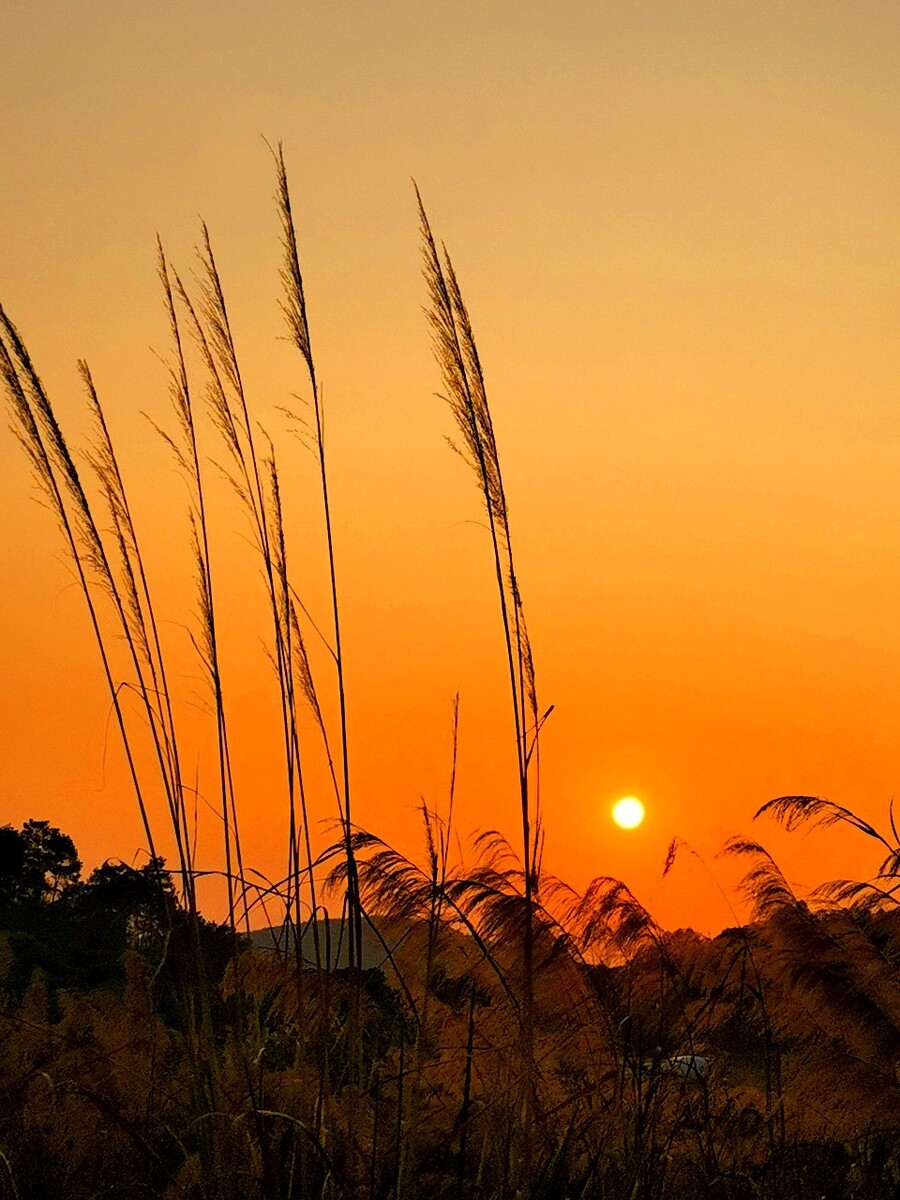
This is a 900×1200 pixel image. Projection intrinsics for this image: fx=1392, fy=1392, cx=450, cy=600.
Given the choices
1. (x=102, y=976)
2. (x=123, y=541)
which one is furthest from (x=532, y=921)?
(x=102, y=976)

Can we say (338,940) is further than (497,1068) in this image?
No

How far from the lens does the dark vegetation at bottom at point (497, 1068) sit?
304 centimetres

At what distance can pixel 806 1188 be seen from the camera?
11.4 feet

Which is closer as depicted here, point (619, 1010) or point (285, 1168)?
point (285, 1168)

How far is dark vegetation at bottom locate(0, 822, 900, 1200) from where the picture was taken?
9.98 feet

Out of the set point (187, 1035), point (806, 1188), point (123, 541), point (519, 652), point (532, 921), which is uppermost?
point (123, 541)

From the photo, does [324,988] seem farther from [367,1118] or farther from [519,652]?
[519,652]

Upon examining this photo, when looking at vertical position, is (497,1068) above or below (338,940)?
below

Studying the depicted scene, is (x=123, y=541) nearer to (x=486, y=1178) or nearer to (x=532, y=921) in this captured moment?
(x=532, y=921)

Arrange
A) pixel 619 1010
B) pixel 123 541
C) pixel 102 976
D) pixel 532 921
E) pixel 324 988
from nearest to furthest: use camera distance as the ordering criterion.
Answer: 1. pixel 324 988
2. pixel 532 921
3. pixel 123 541
4. pixel 619 1010
5. pixel 102 976

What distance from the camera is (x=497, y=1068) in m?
3.47

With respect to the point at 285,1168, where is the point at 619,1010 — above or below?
above

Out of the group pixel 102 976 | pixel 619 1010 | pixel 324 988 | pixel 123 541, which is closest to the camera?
pixel 324 988

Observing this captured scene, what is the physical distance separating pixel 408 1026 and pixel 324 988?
85 cm
